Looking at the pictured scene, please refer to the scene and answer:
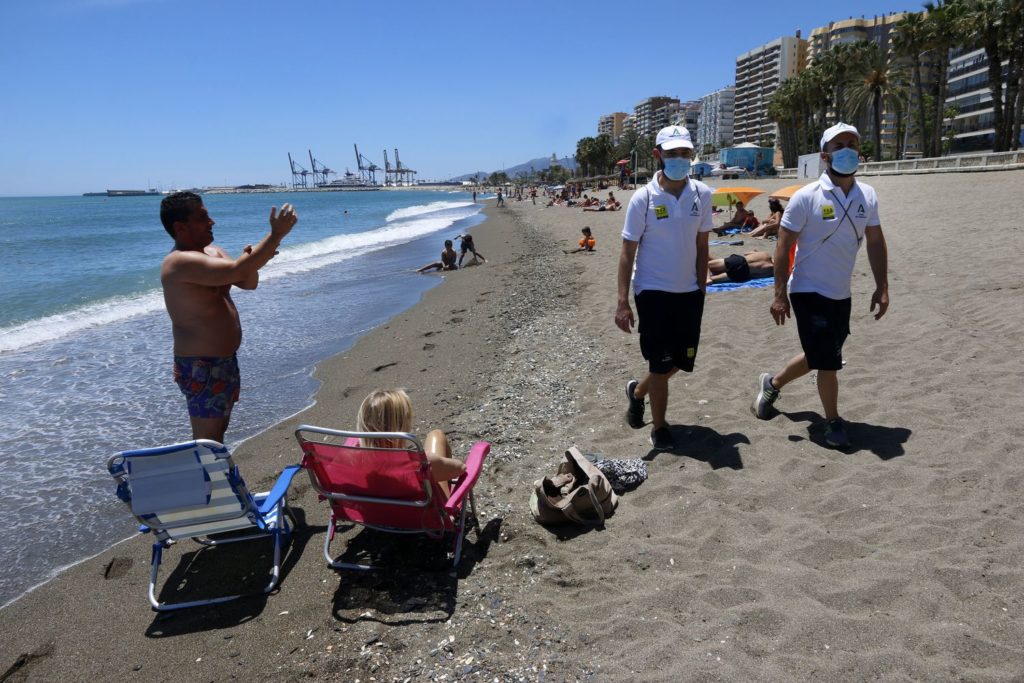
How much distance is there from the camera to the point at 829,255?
3.73 metres

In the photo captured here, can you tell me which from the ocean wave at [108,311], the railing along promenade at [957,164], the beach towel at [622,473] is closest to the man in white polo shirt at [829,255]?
the beach towel at [622,473]

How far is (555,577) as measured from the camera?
2920 millimetres

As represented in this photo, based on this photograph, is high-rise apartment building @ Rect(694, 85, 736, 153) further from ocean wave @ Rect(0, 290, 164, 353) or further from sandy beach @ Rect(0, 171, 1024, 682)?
sandy beach @ Rect(0, 171, 1024, 682)

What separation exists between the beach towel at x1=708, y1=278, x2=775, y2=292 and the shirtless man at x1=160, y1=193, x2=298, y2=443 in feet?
22.7

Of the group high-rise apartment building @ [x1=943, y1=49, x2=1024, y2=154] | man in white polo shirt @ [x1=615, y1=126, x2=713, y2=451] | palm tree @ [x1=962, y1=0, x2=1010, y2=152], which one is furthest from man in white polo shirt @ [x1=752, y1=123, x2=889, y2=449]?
high-rise apartment building @ [x1=943, y1=49, x2=1024, y2=154]

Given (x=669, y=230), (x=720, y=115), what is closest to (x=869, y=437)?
(x=669, y=230)

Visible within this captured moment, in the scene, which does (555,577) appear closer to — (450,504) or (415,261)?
(450,504)

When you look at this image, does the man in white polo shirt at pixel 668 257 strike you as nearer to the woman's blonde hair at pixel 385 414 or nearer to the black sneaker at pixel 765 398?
the black sneaker at pixel 765 398

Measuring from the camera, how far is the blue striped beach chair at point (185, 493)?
2.87 metres

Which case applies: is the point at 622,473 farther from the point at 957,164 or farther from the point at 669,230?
the point at 957,164

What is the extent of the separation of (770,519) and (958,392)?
7.91 feet

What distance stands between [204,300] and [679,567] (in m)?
2.91

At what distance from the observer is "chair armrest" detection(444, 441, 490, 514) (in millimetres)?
3061

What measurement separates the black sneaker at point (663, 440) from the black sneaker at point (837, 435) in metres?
0.99
